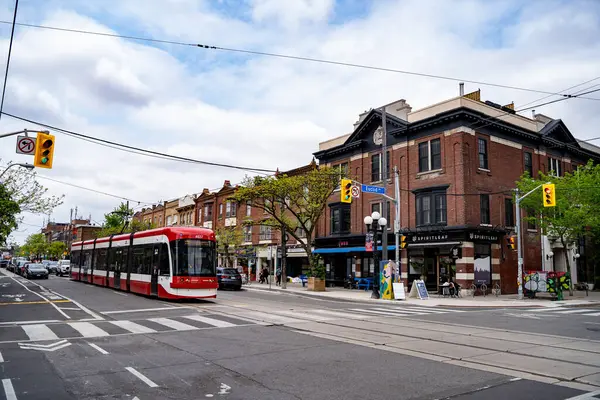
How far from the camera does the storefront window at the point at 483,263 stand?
3059cm

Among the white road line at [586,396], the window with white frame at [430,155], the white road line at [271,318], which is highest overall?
the window with white frame at [430,155]

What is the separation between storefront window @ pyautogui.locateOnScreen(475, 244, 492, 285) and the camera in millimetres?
30594

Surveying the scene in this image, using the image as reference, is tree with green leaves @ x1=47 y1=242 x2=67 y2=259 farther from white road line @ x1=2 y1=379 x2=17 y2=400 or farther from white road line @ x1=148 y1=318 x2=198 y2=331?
white road line @ x1=2 y1=379 x2=17 y2=400

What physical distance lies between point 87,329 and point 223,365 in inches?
242

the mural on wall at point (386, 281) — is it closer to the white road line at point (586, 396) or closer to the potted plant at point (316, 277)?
the potted plant at point (316, 277)

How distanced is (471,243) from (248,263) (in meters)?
29.2

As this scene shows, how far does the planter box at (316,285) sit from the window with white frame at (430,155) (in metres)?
10.5

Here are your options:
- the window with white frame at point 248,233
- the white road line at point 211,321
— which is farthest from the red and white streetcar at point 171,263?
the window with white frame at point 248,233

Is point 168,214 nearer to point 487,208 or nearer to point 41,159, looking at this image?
point 487,208

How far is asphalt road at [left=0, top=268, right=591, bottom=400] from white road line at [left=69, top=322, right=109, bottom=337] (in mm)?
26

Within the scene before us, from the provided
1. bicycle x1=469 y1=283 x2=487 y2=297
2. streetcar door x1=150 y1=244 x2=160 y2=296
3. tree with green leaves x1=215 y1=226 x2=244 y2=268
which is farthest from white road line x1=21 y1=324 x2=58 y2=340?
tree with green leaves x1=215 y1=226 x2=244 y2=268

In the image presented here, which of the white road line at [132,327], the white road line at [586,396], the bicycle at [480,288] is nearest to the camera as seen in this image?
the white road line at [586,396]

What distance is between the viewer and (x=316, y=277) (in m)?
33.3

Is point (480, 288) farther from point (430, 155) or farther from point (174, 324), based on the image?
point (174, 324)
